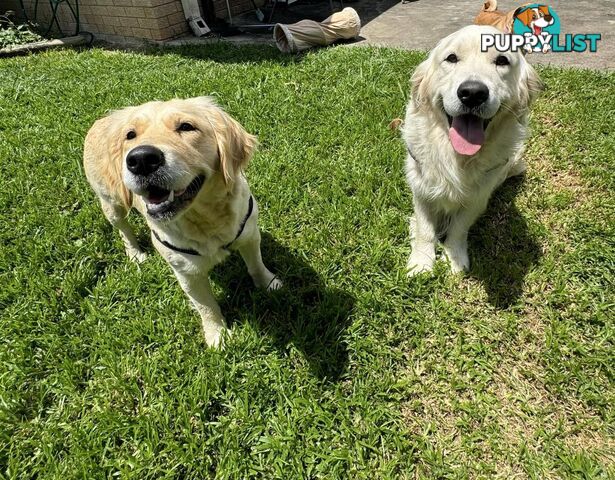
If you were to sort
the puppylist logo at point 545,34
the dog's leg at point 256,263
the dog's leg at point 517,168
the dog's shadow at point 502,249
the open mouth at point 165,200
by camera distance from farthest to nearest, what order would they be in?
the puppylist logo at point 545,34, the dog's leg at point 517,168, the dog's shadow at point 502,249, the dog's leg at point 256,263, the open mouth at point 165,200

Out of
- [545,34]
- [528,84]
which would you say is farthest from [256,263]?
[545,34]

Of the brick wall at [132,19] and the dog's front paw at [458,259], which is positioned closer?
the dog's front paw at [458,259]

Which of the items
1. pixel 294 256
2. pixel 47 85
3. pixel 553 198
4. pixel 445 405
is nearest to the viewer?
pixel 445 405

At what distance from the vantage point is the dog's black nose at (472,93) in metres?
1.94

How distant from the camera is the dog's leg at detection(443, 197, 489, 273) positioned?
8.53ft

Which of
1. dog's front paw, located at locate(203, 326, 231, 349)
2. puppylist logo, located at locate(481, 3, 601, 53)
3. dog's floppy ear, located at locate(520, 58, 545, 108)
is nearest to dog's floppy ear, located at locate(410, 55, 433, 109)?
dog's floppy ear, located at locate(520, 58, 545, 108)

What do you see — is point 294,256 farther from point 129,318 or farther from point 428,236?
point 129,318

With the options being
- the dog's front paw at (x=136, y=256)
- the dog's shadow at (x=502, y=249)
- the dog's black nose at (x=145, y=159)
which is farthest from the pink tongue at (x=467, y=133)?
the dog's front paw at (x=136, y=256)

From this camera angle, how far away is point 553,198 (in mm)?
3049

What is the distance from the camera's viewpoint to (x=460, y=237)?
8.86 feet

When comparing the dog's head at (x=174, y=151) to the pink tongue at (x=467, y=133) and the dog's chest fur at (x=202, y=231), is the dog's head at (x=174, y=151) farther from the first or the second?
the pink tongue at (x=467, y=133)

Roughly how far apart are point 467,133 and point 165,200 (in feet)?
5.56

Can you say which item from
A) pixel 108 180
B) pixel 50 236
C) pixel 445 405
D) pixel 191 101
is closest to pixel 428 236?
pixel 445 405

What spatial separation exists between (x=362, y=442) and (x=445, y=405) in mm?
507
